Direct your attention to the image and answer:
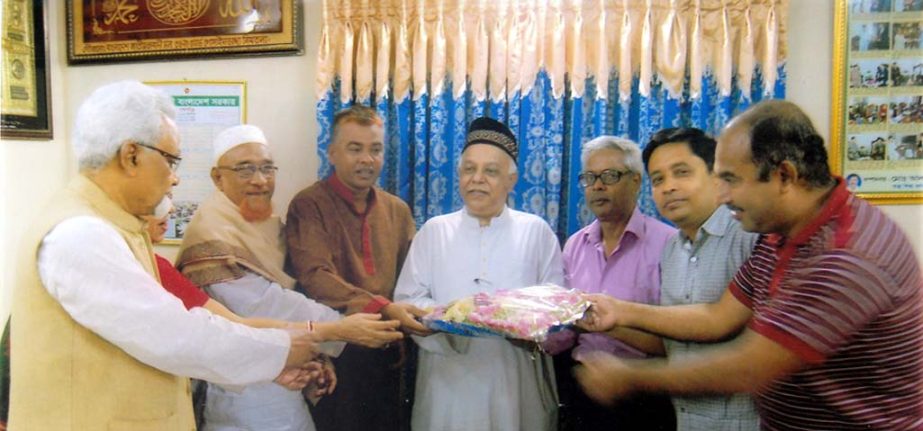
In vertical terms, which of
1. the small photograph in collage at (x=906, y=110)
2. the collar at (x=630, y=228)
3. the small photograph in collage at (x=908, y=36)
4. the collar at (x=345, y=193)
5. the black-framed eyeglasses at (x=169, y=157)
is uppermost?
the small photograph in collage at (x=908, y=36)

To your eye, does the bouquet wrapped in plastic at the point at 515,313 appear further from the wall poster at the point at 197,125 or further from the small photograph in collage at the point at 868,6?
the small photograph in collage at the point at 868,6

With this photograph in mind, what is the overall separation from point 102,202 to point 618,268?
3.08 feet

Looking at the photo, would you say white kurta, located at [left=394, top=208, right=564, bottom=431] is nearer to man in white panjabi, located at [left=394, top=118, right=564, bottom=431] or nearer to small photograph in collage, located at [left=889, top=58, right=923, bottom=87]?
man in white panjabi, located at [left=394, top=118, right=564, bottom=431]

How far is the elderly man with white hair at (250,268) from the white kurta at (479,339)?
111mm

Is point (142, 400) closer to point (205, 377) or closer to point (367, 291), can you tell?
point (205, 377)

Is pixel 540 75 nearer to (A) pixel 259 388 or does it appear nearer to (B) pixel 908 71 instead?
(B) pixel 908 71

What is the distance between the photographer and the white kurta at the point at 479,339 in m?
1.21

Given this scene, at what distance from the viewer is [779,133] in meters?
0.99

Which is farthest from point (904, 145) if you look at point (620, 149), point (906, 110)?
point (620, 149)

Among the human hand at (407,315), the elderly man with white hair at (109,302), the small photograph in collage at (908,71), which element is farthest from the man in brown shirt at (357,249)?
the small photograph in collage at (908,71)

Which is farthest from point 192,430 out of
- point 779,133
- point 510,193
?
point 779,133

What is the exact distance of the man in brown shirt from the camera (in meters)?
1.26

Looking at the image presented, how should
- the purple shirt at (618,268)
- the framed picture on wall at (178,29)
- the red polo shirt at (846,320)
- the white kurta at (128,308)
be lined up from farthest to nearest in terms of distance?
the framed picture on wall at (178,29) → the purple shirt at (618,268) → the white kurta at (128,308) → the red polo shirt at (846,320)

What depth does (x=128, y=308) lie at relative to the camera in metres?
1.07
